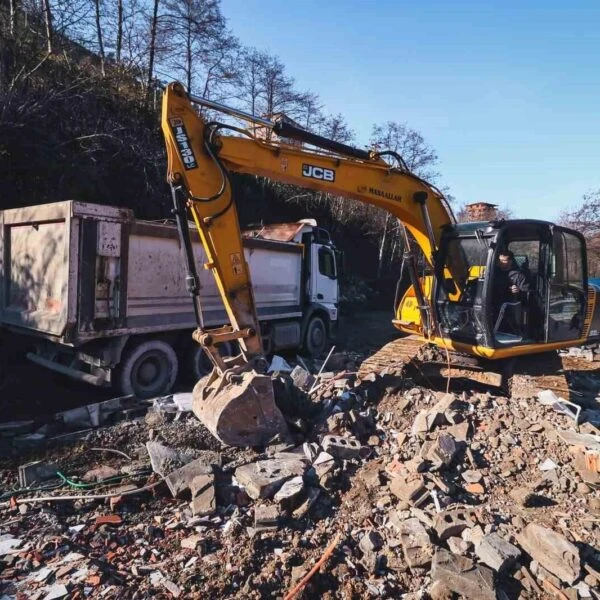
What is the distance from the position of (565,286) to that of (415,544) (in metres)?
4.64

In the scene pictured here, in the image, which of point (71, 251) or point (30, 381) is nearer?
point (71, 251)

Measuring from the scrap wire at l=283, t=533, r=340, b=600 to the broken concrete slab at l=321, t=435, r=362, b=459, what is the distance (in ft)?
3.48

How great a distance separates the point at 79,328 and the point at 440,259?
471cm

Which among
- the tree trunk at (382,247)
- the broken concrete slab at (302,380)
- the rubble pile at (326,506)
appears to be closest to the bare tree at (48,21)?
the rubble pile at (326,506)

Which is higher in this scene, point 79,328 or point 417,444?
point 79,328

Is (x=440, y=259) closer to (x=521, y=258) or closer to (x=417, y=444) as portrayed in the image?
(x=521, y=258)

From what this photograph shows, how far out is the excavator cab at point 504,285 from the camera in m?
5.86

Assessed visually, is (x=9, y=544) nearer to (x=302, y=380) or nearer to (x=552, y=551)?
(x=302, y=380)

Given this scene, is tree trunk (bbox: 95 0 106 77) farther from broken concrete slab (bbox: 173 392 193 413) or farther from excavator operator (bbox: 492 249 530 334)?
excavator operator (bbox: 492 249 530 334)

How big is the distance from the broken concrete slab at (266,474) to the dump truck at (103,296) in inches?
84.5

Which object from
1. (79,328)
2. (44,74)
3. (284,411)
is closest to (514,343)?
(284,411)

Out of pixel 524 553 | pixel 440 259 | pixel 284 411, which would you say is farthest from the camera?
pixel 440 259

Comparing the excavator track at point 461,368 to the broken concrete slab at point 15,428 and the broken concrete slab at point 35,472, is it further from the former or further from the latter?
the broken concrete slab at point 15,428

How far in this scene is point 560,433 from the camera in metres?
4.77
